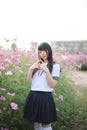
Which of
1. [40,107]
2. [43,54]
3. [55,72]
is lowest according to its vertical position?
[40,107]

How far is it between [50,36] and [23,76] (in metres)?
8.49

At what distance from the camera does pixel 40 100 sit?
8.31 feet

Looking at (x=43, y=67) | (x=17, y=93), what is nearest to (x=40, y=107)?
(x=43, y=67)

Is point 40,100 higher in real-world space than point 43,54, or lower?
lower

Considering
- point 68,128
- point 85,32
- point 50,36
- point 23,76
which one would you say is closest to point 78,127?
point 68,128

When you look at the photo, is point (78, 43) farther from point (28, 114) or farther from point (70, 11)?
point (28, 114)

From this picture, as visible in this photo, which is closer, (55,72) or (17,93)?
(55,72)

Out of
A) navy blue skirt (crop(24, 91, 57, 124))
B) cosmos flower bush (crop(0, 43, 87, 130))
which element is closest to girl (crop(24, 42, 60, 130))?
navy blue skirt (crop(24, 91, 57, 124))

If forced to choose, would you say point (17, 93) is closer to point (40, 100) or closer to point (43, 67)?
point (40, 100)

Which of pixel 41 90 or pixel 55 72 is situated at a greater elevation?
pixel 55 72

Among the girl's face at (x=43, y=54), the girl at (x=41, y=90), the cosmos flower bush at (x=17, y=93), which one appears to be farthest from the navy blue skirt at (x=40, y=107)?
the girl's face at (x=43, y=54)

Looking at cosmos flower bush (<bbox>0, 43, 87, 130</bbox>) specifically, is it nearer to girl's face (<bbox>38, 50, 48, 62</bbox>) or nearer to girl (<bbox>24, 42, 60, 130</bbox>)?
girl (<bbox>24, 42, 60, 130</bbox>)

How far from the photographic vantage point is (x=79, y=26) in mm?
13156

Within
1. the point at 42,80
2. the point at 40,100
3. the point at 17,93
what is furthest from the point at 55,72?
the point at 17,93
